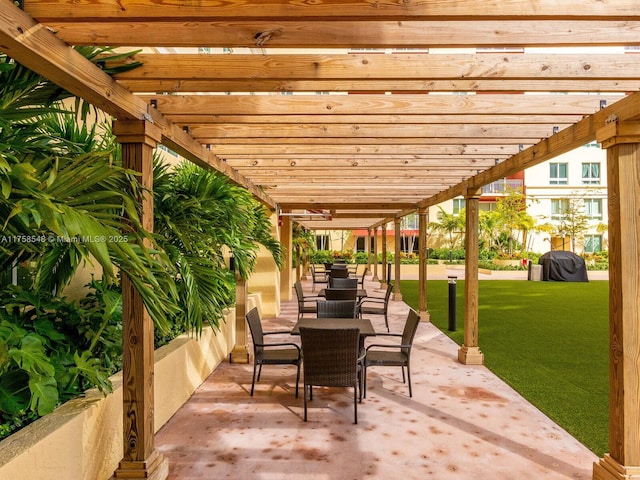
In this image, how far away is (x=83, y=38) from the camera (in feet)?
7.55

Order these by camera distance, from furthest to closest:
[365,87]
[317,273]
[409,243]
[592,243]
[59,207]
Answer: [409,243] < [592,243] < [317,273] < [365,87] < [59,207]

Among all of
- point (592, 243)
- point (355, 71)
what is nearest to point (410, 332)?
point (355, 71)

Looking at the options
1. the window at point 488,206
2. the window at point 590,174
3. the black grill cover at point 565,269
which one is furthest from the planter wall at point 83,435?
the window at point 590,174

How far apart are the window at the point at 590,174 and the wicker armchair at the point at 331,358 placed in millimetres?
41707

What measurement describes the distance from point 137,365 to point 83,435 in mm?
520

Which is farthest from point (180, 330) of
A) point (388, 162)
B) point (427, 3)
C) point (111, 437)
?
point (427, 3)

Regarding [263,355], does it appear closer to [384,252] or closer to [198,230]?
[198,230]

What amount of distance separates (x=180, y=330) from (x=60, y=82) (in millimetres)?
3629

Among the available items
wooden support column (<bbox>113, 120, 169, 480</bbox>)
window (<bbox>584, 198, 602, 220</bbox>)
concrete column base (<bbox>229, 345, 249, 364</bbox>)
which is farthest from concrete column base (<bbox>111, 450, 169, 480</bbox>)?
window (<bbox>584, 198, 602, 220</bbox>)

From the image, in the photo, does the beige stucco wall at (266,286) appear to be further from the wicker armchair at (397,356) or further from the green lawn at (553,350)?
the wicker armchair at (397,356)

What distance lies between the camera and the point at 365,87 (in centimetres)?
305

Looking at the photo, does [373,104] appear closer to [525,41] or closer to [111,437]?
[525,41]

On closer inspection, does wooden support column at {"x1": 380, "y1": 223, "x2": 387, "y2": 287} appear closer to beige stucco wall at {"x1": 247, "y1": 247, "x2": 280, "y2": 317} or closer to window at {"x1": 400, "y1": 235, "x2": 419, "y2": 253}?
beige stucco wall at {"x1": 247, "y1": 247, "x2": 280, "y2": 317}

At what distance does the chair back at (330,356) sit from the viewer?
429 centimetres
